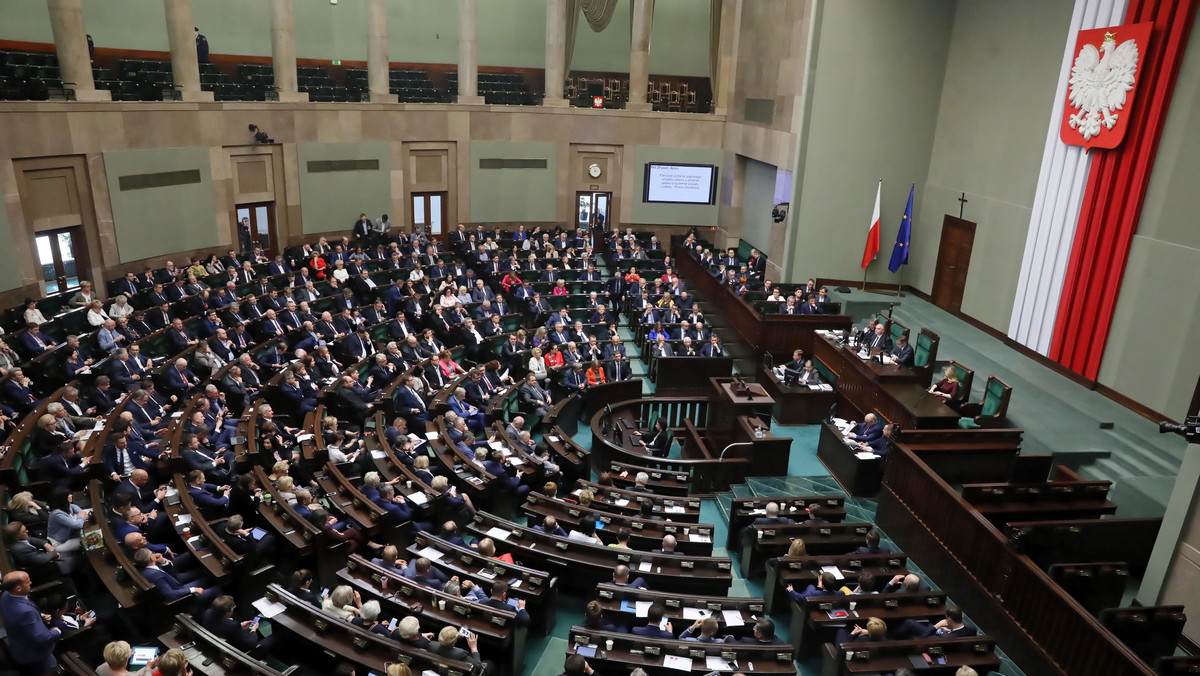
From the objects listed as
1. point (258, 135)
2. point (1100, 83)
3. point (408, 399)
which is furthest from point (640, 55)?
point (408, 399)

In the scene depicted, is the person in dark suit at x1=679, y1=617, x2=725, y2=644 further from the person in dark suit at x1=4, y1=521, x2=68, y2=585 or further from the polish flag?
the polish flag

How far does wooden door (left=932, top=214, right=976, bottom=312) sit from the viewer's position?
575 inches

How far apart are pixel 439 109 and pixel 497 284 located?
5.88 metres

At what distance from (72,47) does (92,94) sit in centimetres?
80

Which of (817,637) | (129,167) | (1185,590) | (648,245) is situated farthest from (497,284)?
(1185,590)

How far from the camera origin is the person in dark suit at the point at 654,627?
20.2ft

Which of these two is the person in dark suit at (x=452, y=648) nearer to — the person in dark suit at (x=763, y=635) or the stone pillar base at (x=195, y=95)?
the person in dark suit at (x=763, y=635)

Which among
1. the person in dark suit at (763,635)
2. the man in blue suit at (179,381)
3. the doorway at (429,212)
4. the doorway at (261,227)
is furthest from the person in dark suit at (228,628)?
the doorway at (429,212)

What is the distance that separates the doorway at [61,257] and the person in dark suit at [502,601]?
Result: 1126 cm

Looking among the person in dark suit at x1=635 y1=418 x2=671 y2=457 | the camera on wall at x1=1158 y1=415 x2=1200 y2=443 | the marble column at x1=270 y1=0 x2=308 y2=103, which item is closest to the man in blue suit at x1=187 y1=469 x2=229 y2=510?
the person in dark suit at x1=635 y1=418 x2=671 y2=457

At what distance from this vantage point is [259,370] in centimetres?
1111

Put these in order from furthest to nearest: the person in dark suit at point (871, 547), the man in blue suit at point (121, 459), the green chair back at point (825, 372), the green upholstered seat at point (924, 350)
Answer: the green chair back at point (825, 372) → the green upholstered seat at point (924, 350) → the man in blue suit at point (121, 459) → the person in dark suit at point (871, 547)

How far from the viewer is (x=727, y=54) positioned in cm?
2042

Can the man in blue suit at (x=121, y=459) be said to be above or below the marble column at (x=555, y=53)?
below
